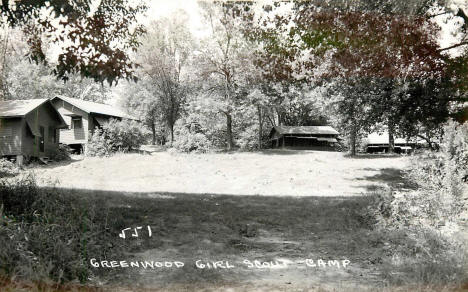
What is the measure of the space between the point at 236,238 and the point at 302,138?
1817 inches

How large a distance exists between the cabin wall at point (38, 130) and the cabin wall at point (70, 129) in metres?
1.72

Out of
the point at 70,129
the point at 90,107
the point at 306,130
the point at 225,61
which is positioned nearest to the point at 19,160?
the point at 70,129

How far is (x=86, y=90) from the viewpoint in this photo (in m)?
29.4

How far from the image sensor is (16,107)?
19000 mm

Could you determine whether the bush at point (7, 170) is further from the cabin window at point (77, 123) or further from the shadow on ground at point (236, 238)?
the cabin window at point (77, 123)

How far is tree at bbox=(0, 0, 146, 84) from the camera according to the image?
25.1 ft

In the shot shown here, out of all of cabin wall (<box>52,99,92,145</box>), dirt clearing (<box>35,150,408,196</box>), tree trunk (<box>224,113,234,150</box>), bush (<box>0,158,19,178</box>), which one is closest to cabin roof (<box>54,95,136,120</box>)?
cabin wall (<box>52,99,92,145</box>)

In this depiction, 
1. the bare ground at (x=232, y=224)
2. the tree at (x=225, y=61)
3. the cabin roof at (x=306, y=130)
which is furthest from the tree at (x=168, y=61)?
the cabin roof at (x=306, y=130)

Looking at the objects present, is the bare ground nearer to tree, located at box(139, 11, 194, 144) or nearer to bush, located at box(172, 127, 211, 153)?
tree, located at box(139, 11, 194, 144)

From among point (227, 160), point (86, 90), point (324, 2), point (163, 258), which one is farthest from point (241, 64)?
point (163, 258)

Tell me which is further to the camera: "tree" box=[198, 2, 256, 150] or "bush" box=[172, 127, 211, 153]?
"bush" box=[172, 127, 211, 153]

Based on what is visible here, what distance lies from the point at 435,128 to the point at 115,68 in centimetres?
1301

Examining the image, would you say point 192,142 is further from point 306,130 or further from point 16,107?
point 306,130

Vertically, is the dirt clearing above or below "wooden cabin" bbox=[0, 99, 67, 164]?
below
